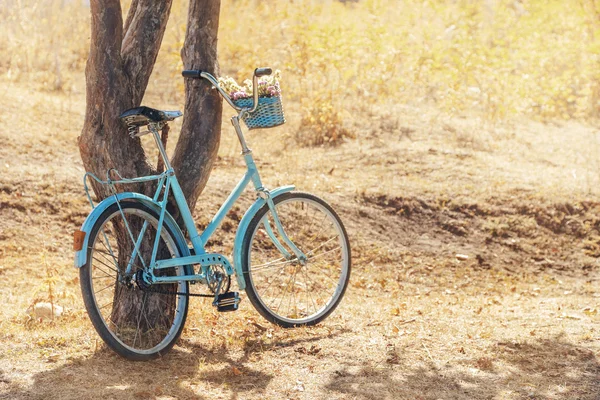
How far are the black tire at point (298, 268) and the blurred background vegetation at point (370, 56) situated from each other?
9.40ft

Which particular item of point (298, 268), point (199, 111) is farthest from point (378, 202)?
point (199, 111)

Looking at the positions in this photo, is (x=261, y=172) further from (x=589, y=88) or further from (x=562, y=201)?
(x=589, y=88)

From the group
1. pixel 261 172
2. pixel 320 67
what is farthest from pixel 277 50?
pixel 261 172

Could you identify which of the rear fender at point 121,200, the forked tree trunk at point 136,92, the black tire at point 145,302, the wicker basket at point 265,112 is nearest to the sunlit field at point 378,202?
the black tire at point 145,302

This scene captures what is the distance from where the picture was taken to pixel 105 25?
434 cm

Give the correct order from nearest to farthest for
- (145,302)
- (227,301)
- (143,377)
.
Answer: (143,377)
(227,301)
(145,302)

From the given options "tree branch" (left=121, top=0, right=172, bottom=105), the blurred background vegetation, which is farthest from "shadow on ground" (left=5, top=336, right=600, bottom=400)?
the blurred background vegetation

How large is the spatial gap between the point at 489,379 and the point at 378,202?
3.73m

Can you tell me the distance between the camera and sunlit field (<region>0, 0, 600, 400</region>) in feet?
13.5

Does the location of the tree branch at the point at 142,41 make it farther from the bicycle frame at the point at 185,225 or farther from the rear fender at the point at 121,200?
the rear fender at the point at 121,200

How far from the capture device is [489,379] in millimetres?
4098

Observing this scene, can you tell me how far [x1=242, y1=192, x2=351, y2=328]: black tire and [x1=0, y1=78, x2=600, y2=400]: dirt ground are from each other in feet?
0.55

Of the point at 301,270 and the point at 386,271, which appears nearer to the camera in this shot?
the point at 301,270

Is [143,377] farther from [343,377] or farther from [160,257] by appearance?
[343,377]
